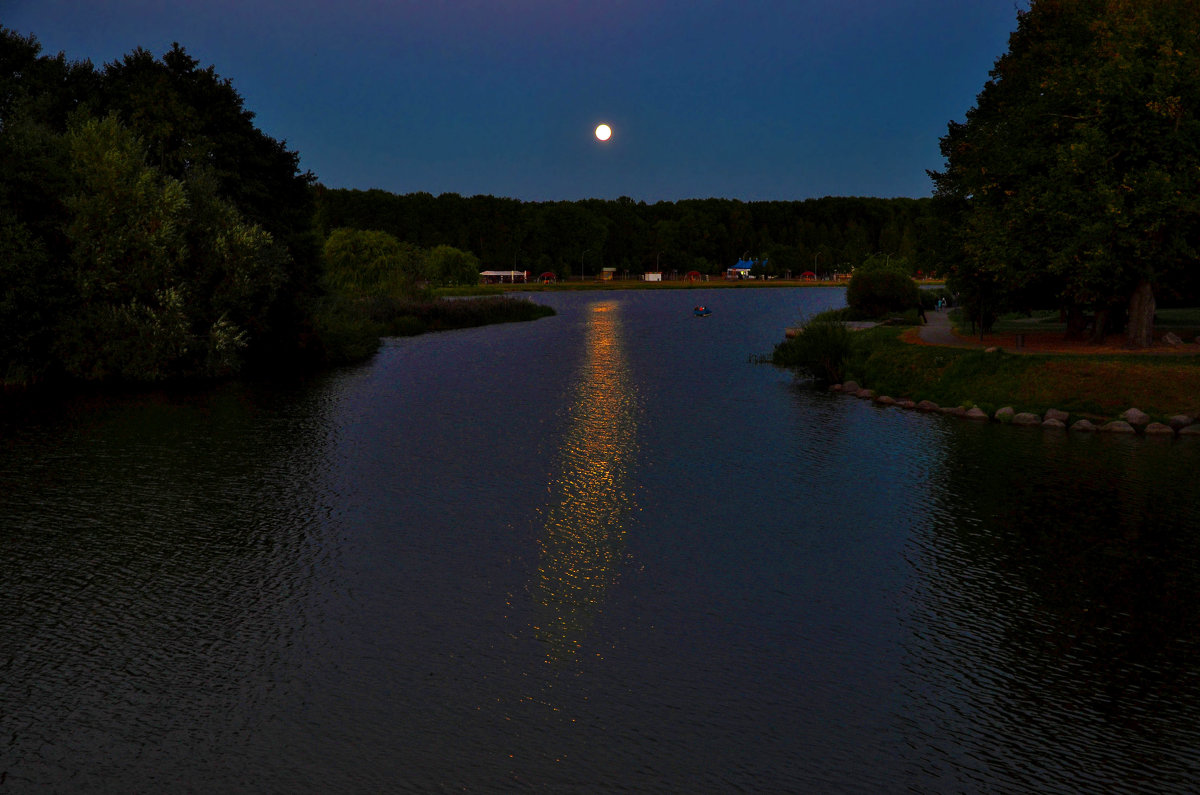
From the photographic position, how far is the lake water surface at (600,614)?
36.5ft

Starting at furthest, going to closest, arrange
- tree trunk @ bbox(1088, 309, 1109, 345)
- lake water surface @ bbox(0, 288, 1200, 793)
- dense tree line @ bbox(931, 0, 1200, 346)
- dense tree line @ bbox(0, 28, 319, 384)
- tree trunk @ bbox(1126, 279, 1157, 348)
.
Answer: dense tree line @ bbox(0, 28, 319, 384) → tree trunk @ bbox(1088, 309, 1109, 345) → tree trunk @ bbox(1126, 279, 1157, 348) → dense tree line @ bbox(931, 0, 1200, 346) → lake water surface @ bbox(0, 288, 1200, 793)

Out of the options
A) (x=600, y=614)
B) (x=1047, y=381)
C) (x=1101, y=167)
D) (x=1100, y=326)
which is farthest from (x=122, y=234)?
(x=1100, y=326)

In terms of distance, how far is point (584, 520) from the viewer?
2248 centimetres

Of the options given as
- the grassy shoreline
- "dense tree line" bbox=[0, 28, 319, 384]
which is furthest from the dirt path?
"dense tree line" bbox=[0, 28, 319, 384]

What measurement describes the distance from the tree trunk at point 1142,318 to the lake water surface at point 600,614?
12.1 m

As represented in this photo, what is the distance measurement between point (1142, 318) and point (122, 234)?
48.6m

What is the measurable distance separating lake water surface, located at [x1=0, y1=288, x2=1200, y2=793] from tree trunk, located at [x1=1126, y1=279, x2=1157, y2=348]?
1213cm

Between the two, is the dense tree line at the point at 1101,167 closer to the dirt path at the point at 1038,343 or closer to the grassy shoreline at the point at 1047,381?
the dirt path at the point at 1038,343

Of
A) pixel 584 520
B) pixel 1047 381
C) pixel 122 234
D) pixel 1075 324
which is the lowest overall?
pixel 584 520

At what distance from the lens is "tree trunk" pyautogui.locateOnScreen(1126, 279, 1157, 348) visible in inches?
1655

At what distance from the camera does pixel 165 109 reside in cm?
5731

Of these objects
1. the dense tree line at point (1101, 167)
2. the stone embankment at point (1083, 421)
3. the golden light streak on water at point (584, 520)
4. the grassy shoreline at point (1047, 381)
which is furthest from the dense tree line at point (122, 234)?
the dense tree line at point (1101, 167)

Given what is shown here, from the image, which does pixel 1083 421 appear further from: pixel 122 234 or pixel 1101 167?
pixel 122 234

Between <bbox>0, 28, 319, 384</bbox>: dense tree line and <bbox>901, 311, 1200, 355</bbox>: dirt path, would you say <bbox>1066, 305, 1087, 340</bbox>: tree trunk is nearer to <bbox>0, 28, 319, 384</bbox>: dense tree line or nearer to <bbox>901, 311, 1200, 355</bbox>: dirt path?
<bbox>901, 311, 1200, 355</bbox>: dirt path
